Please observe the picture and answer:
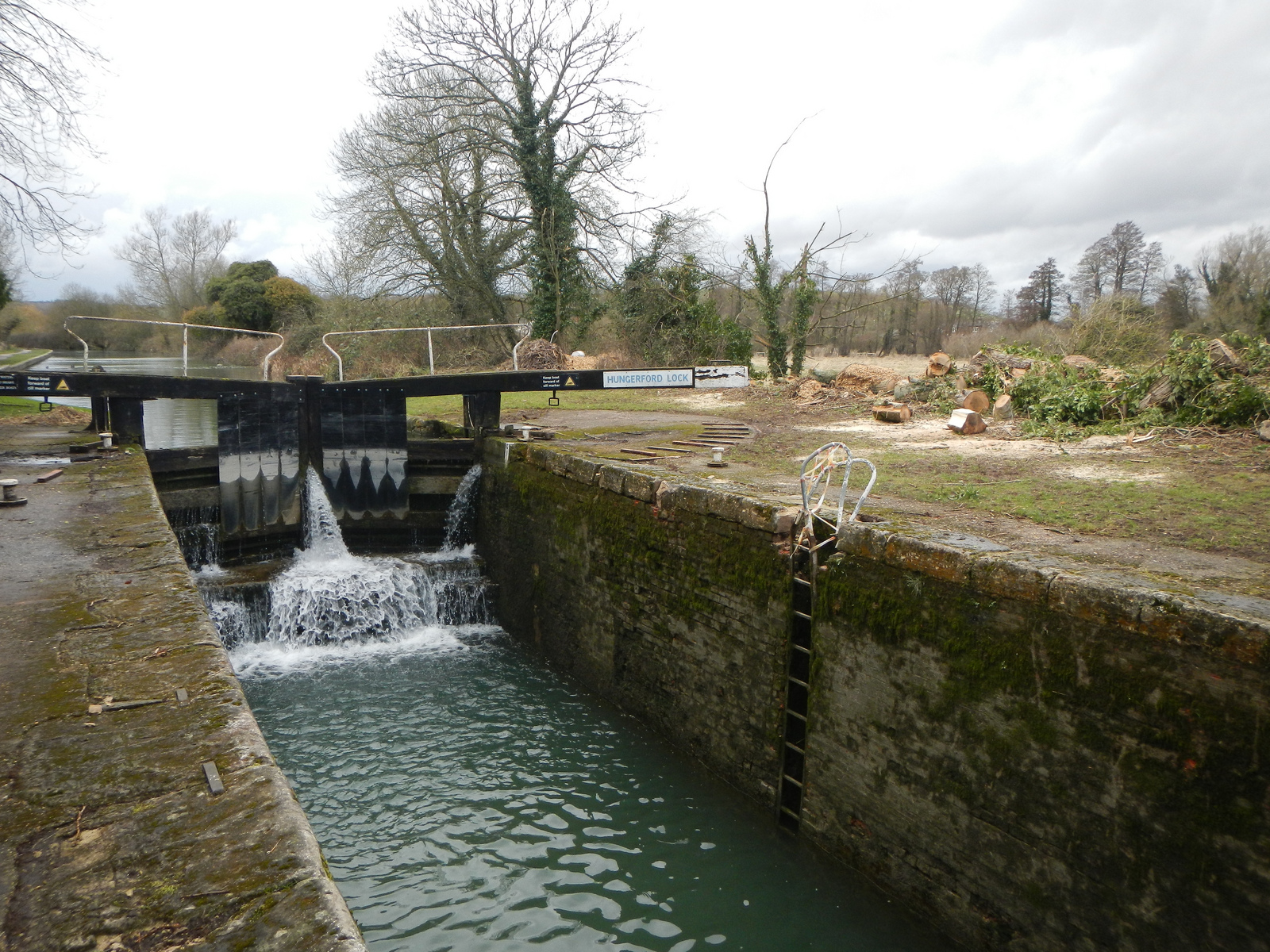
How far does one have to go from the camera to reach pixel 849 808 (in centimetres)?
504

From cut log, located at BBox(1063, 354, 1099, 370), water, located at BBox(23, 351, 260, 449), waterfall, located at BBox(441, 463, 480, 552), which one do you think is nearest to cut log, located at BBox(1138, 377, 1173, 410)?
cut log, located at BBox(1063, 354, 1099, 370)

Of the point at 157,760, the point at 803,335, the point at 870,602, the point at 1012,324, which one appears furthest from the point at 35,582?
the point at 1012,324

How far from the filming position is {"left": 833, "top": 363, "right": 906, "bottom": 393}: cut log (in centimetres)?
1407

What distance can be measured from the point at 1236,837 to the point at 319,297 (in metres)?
28.0

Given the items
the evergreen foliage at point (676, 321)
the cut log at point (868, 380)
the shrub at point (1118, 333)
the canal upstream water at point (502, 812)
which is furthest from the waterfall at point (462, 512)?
the shrub at point (1118, 333)

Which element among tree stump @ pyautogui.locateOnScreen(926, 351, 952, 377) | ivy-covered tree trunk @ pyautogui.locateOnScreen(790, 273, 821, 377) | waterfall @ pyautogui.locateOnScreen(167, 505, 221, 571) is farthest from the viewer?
ivy-covered tree trunk @ pyautogui.locateOnScreen(790, 273, 821, 377)

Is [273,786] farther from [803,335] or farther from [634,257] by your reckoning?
[634,257]

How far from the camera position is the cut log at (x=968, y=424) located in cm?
1023

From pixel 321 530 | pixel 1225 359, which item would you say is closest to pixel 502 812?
pixel 321 530

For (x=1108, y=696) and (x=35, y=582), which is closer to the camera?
(x=1108, y=696)

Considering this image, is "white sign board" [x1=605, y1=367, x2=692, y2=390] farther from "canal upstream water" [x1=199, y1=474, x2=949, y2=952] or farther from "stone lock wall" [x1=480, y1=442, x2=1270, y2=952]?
"canal upstream water" [x1=199, y1=474, x2=949, y2=952]

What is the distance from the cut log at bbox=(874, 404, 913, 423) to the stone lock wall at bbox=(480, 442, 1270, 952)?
6.00m

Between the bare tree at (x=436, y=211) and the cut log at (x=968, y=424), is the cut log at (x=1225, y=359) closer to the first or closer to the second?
the cut log at (x=968, y=424)

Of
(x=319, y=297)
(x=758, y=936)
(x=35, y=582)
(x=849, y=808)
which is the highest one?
(x=319, y=297)
